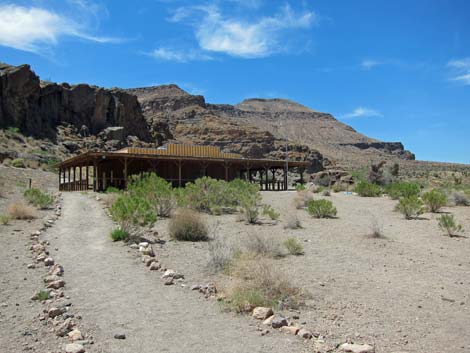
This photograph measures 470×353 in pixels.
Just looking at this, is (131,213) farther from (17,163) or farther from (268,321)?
(17,163)

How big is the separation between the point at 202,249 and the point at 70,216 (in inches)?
286

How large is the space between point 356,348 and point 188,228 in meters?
7.19

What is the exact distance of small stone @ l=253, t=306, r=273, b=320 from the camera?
17.0 ft

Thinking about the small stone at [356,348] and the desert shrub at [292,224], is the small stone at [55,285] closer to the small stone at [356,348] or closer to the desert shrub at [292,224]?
the small stone at [356,348]

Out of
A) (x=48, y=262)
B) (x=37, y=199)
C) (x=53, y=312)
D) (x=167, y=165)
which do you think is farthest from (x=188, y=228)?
(x=167, y=165)

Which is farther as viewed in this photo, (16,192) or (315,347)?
(16,192)

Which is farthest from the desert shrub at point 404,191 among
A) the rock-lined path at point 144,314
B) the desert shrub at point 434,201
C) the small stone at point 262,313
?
the small stone at point 262,313

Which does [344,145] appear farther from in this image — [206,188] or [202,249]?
[202,249]

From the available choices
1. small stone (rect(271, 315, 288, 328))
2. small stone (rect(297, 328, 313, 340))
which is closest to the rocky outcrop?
small stone (rect(271, 315, 288, 328))

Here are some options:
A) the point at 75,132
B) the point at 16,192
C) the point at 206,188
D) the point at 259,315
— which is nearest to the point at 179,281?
the point at 259,315

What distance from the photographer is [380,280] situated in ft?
23.6

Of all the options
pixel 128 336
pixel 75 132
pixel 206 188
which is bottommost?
pixel 128 336

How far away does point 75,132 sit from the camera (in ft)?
189

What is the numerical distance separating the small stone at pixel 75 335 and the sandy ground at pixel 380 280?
8.40ft
